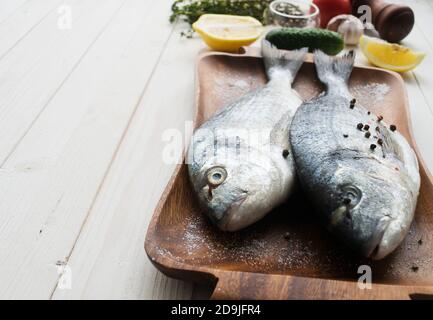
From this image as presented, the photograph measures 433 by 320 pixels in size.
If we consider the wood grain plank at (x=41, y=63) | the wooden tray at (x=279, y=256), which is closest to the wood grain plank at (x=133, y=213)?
the wooden tray at (x=279, y=256)

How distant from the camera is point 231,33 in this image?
1.91 m

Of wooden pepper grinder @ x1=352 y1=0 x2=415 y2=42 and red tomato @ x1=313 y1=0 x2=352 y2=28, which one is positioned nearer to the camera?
wooden pepper grinder @ x1=352 y1=0 x2=415 y2=42

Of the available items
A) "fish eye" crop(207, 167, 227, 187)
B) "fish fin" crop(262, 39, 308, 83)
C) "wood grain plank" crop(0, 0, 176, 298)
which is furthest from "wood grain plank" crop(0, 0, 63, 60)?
"fish eye" crop(207, 167, 227, 187)

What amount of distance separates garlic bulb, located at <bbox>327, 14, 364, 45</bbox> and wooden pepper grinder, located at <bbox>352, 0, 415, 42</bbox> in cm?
13

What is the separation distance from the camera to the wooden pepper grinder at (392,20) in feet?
6.61

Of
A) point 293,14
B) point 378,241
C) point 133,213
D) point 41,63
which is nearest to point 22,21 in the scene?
point 41,63

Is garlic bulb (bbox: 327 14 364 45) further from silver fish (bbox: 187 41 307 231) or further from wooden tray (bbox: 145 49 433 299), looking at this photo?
wooden tray (bbox: 145 49 433 299)

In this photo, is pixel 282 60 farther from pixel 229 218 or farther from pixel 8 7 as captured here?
pixel 8 7

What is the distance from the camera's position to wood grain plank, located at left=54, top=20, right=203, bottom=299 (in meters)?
0.95

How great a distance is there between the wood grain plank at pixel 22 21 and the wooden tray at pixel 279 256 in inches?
53.4

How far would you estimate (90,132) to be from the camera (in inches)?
56.6

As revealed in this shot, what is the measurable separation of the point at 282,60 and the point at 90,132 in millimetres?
758

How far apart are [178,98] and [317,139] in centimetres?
72

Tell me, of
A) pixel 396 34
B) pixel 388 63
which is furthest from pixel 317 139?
pixel 396 34
